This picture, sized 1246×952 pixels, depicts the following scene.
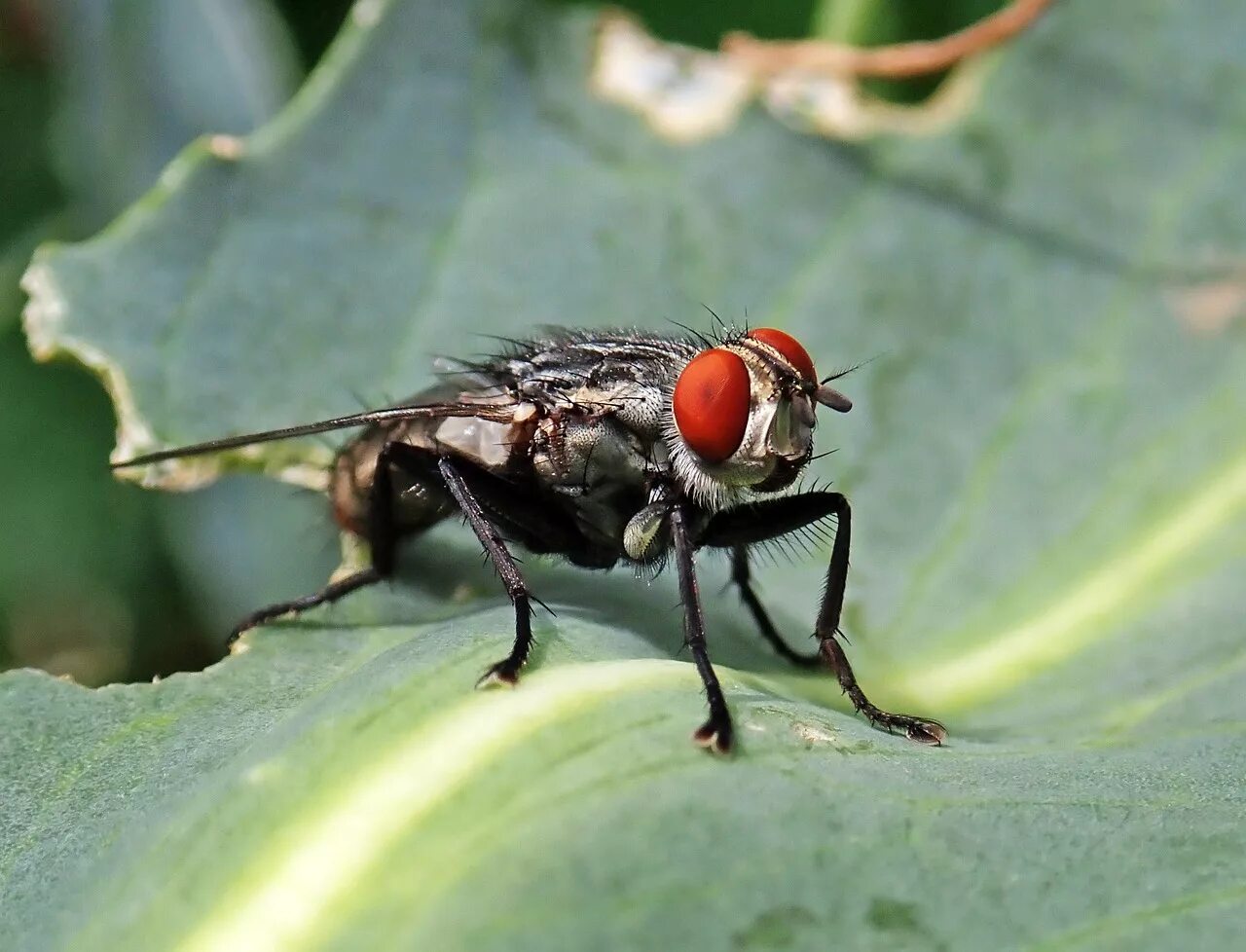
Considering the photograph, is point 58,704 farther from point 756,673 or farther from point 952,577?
point 952,577

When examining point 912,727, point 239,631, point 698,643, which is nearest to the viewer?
point 698,643

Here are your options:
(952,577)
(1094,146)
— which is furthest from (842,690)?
(1094,146)

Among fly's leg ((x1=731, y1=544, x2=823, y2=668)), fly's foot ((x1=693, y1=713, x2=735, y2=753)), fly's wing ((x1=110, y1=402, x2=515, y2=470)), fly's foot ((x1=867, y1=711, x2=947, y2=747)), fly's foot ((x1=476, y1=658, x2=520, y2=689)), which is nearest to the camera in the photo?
fly's foot ((x1=693, y1=713, x2=735, y2=753))

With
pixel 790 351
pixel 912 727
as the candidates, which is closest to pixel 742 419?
pixel 790 351

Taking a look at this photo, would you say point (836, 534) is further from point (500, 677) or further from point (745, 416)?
point (500, 677)

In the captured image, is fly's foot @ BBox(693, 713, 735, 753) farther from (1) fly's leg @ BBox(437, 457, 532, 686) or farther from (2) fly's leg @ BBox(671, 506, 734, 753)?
(1) fly's leg @ BBox(437, 457, 532, 686)

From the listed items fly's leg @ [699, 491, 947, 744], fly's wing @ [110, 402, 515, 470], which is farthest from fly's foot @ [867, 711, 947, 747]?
fly's wing @ [110, 402, 515, 470]
